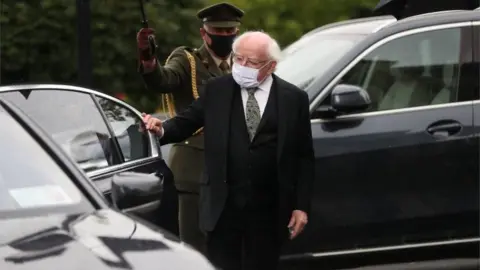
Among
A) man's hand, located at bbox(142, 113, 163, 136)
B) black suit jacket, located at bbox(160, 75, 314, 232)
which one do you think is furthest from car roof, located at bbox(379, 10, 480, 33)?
man's hand, located at bbox(142, 113, 163, 136)

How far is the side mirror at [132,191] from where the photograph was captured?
4.80 metres

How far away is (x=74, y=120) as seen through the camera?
636cm

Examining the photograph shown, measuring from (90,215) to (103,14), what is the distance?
8.55 metres

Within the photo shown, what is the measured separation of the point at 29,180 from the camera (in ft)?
15.4

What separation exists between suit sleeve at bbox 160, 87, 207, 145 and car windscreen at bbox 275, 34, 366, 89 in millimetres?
1463

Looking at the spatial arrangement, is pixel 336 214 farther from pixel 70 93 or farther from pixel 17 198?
pixel 17 198

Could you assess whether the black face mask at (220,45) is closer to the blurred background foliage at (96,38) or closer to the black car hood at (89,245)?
the black car hood at (89,245)

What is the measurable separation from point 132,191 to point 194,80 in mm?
2193

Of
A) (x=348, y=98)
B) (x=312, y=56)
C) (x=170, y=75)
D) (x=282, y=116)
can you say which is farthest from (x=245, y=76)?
(x=312, y=56)

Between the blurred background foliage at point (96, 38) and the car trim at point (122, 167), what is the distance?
19.9 feet

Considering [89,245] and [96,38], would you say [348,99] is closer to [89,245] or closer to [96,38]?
[89,245]

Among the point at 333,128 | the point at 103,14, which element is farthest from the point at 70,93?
the point at 103,14

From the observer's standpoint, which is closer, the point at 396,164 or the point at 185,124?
the point at 185,124

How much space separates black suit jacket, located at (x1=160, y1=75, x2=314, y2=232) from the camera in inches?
234
